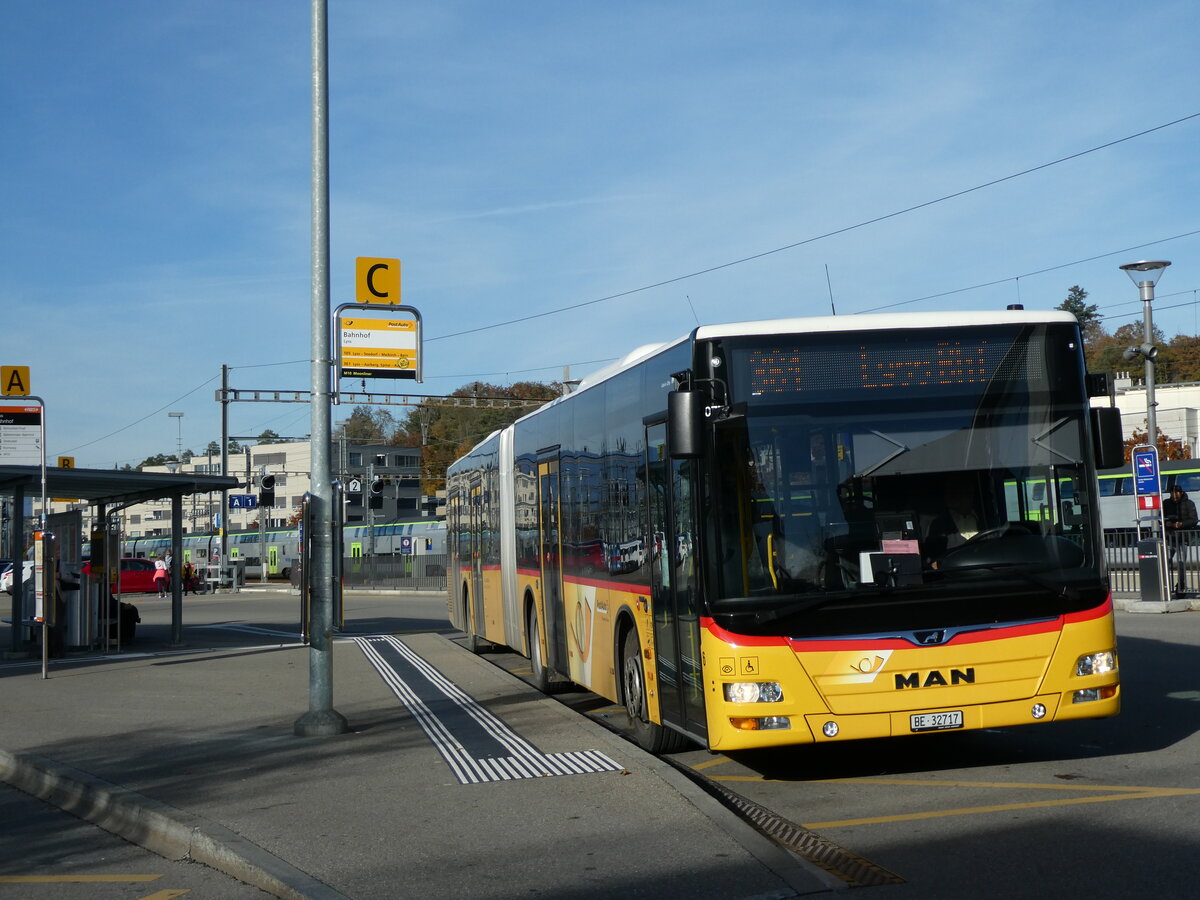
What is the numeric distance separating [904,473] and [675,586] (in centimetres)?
174

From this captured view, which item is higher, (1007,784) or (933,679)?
(933,679)

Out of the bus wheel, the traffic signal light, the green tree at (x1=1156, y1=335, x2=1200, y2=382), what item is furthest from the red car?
the green tree at (x1=1156, y1=335, x2=1200, y2=382)

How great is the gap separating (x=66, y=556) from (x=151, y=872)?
16.3m

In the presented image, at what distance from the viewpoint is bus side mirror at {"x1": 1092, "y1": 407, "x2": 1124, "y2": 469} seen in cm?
859

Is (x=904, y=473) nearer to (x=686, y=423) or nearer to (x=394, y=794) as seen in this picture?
(x=686, y=423)

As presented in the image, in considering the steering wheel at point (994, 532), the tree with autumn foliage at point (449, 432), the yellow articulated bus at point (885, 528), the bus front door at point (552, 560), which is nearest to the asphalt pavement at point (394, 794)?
the bus front door at point (552, 560)

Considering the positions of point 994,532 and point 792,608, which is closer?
point 792,608

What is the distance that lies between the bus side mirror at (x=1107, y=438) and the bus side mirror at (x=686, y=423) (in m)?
2.67

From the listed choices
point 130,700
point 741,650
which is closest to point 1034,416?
point 741,650

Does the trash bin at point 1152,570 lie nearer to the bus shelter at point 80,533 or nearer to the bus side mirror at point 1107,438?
the bus shelter at point 80,533

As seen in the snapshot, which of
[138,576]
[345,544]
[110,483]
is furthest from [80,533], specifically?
[345,544]

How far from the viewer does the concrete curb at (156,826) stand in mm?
6520

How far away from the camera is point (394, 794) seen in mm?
8688

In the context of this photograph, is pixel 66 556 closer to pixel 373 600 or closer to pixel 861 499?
pixel 861 499
